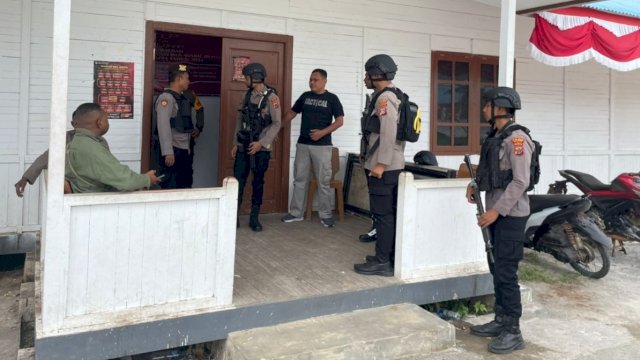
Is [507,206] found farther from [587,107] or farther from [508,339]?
[587,107]

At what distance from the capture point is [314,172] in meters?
6.03

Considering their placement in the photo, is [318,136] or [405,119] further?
[318,136]

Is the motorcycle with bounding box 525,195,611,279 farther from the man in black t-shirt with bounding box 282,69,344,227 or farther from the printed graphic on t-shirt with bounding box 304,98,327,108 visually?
the printed graphic on t-shirt with bounding box 304,98,327,108

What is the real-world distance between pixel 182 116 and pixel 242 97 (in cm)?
109

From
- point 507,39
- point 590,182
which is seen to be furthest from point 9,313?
point 590,182

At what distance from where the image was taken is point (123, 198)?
127 inches

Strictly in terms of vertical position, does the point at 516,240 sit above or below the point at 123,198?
below

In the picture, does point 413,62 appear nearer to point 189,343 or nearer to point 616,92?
point 616,92

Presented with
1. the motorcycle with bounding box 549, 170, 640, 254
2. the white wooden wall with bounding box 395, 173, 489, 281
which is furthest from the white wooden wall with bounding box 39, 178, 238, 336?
the motorcycle with bounding box 549, 170, 640, 254

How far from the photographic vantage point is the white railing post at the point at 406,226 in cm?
413

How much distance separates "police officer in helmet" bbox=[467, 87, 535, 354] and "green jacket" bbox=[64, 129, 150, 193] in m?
2.27

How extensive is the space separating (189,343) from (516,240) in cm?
225

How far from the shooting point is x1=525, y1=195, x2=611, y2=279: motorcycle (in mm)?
5527

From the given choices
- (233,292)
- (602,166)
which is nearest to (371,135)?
(233,292)
